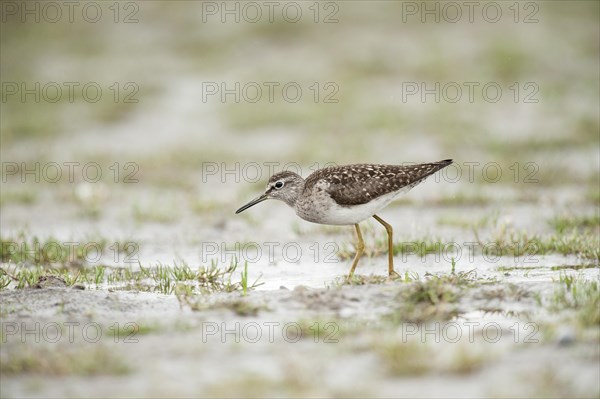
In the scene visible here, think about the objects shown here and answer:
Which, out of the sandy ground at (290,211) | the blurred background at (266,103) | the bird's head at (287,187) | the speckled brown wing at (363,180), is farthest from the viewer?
the blurred background at (266,103)

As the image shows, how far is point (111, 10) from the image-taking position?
79.9 ft

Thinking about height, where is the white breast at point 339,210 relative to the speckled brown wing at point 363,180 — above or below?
below

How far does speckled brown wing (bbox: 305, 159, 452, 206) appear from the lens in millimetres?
7867

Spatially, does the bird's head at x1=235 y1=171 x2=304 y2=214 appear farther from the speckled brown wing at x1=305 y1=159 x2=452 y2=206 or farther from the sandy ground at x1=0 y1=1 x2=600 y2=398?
the sandy ground at x1=0 y1=1 x2=600 y2=398

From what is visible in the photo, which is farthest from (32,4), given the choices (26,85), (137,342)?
(137,342)

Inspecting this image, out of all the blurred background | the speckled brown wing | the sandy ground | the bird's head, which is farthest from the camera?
the blurred background

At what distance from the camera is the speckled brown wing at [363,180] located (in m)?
7.87

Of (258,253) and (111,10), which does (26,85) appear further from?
(258,253)

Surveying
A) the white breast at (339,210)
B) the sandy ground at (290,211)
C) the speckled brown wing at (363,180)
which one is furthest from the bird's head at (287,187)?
the sandy ground at (290,211)

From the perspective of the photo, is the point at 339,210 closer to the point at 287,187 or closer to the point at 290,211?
the point at 287,187

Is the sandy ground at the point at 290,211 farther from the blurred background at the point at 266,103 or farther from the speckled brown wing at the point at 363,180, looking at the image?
the speckled brown wing at the point at 363,180

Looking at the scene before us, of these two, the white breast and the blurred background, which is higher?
the blurred background

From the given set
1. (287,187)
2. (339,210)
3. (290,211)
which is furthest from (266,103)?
(339,210)

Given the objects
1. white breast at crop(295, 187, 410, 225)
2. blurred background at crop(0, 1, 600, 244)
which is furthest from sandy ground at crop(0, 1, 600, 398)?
white breast at crop(295, 187, 410, 225)
